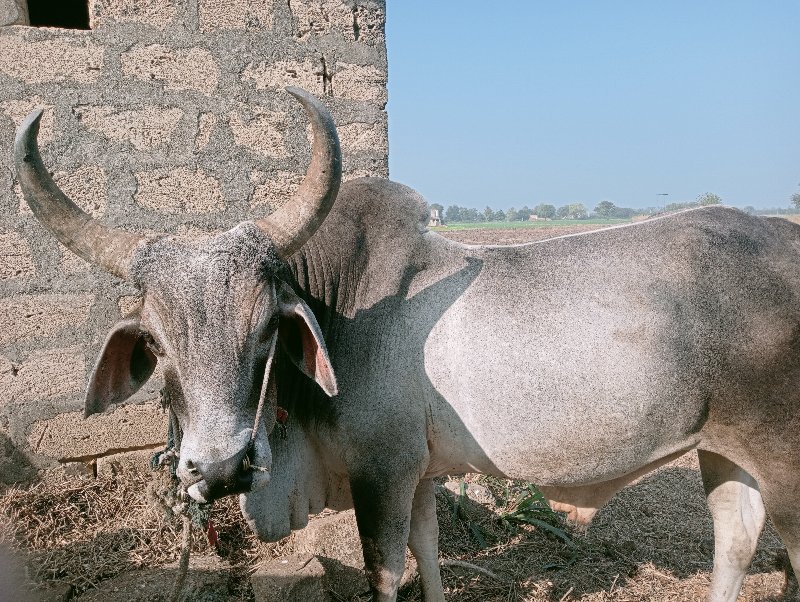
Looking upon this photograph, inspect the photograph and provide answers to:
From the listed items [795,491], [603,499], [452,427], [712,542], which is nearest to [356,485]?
[452,427]

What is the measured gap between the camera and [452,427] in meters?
2.33

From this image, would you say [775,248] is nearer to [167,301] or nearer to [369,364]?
[369,364]

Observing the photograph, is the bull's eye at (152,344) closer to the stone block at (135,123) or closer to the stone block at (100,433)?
the stone block at (100,433)

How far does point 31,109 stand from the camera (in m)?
3.12

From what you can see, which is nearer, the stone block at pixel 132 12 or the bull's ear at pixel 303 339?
the bull's ear at pixel 303 339

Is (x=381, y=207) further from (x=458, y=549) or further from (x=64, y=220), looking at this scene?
(x=458, y=549)

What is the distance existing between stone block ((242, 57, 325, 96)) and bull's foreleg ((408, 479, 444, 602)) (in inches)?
83.5

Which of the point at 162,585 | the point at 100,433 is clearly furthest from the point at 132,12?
the point at 162,585

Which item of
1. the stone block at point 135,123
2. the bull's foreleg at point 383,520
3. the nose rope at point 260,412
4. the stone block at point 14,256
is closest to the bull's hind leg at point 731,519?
the bull's foreleg at point 383,520

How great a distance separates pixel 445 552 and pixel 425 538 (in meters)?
0.75

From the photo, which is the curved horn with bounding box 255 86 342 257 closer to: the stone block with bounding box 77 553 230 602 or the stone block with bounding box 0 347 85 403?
the stone block with bounding box 77 553 230 602

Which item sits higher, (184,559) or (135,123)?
(135,123)

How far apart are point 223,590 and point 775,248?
261 cm

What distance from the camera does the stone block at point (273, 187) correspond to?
3367 mm
